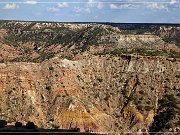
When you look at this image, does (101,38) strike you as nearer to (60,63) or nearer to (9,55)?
(9,55)

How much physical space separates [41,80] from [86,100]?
29.1ft

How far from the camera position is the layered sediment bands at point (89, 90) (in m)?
74.1

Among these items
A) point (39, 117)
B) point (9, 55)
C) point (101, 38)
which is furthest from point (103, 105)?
point (101, 38)

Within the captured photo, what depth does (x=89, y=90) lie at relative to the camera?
280 feet

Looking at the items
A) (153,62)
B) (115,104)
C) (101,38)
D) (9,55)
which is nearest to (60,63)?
(115,104)

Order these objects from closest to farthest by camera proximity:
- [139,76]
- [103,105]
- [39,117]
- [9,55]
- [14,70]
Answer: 1. [39,117]
2. [14,70]
3. [103,105]
4. [139,76]
5. [9,55]

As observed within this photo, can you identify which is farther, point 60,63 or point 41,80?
point 60,63

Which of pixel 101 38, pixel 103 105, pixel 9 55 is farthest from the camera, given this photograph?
pixel 101 38

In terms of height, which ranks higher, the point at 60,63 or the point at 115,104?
the point at 60,63

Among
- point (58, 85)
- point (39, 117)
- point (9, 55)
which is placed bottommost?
point (39, 117)

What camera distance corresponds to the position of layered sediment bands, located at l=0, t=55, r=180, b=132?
74.1 metres

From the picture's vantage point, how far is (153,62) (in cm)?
9469

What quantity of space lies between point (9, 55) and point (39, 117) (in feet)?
309

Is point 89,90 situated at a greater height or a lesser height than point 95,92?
greater
